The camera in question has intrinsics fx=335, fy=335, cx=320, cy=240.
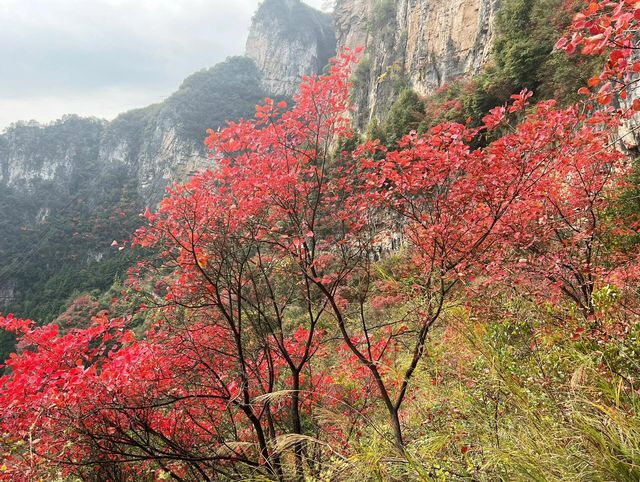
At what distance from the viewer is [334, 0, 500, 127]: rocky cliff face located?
20.0 metres

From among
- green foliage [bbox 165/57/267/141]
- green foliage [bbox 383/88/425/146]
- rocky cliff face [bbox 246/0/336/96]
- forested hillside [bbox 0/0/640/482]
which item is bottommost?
forested hillside [bbox 0/0/640/482]

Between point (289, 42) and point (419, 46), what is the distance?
51.4 meters

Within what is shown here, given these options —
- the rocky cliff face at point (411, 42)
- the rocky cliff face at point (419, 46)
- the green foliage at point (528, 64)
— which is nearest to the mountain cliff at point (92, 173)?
the rocky cliff face at point (411, 42)

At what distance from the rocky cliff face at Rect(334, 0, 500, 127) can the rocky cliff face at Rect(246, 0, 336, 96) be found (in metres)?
34.5

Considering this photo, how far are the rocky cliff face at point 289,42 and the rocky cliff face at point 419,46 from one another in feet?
113

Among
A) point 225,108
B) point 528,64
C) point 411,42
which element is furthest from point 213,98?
point 528,64

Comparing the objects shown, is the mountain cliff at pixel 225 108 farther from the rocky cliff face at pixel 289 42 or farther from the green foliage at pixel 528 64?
the rocky cliff face at pixel 289 42

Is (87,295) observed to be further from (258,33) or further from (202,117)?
(258,33)

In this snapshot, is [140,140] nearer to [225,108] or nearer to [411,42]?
[225,108]

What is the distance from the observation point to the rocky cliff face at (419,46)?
20047 mm

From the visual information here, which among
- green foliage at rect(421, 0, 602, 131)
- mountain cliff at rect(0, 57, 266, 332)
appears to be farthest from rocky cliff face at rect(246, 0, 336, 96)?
green foliage at rect(421, 0, 602, 131)

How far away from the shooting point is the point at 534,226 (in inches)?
171

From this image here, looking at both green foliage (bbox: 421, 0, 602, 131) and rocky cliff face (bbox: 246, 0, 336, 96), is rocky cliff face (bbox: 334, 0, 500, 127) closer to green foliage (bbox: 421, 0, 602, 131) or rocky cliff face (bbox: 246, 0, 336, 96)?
green foliage (bbox: 421, 0, 602, 131)

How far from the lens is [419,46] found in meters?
25.5
